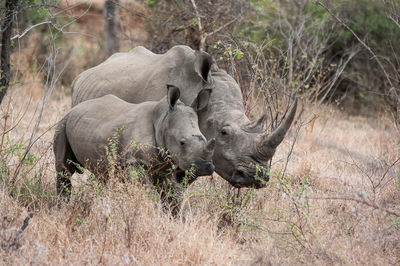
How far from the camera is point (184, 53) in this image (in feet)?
20.4

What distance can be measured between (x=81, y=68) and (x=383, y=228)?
33.3ft

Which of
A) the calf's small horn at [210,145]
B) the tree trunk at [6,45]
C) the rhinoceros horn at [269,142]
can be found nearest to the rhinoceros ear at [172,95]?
the calf's small horn at [210,145]

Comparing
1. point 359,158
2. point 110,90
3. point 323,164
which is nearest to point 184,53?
point 110,90

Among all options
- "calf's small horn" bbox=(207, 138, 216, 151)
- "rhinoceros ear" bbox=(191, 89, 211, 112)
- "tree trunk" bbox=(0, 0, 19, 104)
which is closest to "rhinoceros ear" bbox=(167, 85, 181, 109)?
"rhinoceros ear" bbox=(191, 89, 211, 112)

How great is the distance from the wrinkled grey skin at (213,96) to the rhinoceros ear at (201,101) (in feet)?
0.35

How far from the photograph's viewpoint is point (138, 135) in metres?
5.23

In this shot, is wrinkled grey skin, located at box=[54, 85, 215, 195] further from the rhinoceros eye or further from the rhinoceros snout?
the rhinoceros eye

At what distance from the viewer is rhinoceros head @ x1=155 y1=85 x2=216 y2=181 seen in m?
4.97

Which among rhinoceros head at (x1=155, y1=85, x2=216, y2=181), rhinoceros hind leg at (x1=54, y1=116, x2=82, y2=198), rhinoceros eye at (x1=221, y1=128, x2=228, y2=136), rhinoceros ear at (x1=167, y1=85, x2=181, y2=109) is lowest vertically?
rhinoceros hind leg at (x1=54, y1=116, x2=82, y2=198)

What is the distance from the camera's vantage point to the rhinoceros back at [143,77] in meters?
6.06

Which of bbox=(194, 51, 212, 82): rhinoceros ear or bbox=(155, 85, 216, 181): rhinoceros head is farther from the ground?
bbox=(194, 51, 212, 82): rhinoceros ear

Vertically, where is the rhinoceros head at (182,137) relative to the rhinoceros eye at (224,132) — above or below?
above

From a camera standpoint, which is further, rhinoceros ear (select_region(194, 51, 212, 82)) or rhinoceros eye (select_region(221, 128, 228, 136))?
rhinoceros ear (select_region(194, 51, 212, 82))

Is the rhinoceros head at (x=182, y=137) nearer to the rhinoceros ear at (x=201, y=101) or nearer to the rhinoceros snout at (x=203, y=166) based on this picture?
the rhinoceros snout at (x=203, y=166)
